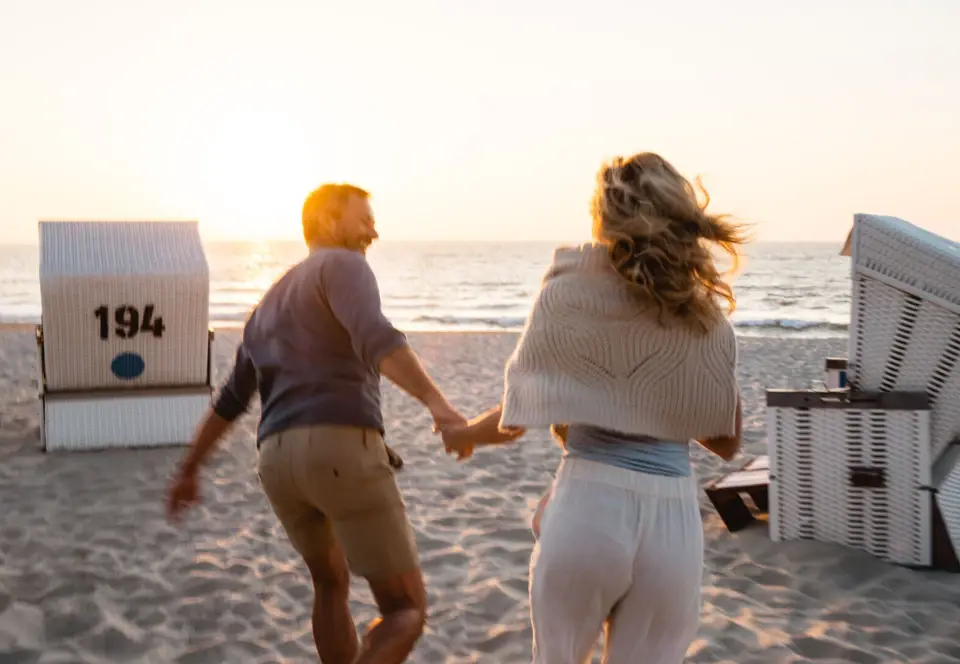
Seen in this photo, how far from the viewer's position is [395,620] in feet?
8.02

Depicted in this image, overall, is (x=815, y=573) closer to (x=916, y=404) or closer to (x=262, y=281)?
(x=916, y=404)

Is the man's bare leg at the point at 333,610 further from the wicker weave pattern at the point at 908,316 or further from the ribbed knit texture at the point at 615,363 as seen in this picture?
the wicker weave pattern at the point at 908,316

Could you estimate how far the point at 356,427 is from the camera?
246cm

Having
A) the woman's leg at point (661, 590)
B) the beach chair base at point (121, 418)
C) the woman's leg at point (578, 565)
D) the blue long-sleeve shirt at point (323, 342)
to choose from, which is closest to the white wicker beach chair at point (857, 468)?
the blue long-sleeve shirt at point (323, 342)

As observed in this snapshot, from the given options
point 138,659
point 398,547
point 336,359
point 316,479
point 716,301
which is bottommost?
point 138,659

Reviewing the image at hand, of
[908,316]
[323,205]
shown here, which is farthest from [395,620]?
[908,316]

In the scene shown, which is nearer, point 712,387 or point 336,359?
point 712,387

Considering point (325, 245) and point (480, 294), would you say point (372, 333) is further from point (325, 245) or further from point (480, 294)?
point (480, 294)

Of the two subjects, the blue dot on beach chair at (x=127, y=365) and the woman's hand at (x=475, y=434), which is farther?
the blue dot on beach chair at (x=127, y=365)

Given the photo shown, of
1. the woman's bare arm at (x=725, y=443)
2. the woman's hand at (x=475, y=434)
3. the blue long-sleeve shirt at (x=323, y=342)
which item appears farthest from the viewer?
the blue long-sleeve shirt at (x=323, y=342)

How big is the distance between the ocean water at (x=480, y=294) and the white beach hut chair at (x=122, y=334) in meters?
8.67

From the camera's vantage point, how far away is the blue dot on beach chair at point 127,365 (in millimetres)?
6945

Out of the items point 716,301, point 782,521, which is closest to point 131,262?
point 782,521

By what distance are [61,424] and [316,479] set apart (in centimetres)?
525
